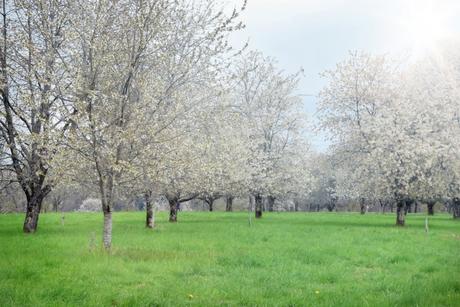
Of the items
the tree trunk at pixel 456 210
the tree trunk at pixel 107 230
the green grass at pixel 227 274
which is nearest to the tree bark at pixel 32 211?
the green grass at pixel 227 274

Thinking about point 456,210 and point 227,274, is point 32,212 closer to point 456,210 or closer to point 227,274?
point 227,274

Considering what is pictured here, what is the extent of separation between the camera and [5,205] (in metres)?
86.7

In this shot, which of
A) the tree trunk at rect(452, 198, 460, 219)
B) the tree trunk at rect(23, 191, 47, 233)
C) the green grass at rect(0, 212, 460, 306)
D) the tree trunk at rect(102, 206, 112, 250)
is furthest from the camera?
the tree trunk at rect(452, 198, 460, 219)

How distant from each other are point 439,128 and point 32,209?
31608mm

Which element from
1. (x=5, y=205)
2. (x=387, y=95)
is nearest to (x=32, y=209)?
(x=387, y=95)

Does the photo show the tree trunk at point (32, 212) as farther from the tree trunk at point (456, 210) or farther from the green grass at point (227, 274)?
the tree trunk at point (456, 210)

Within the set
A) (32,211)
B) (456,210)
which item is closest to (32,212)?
(32,211)

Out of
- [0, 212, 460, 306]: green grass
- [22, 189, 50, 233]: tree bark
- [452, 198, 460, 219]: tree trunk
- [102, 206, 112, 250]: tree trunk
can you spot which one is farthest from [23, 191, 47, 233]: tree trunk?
[452, 198, 460, 219]: tree trunk

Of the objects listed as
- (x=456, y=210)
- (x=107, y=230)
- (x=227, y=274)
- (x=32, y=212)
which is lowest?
(x=227, y=274)

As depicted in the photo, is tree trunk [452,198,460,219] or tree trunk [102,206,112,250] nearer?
tree trunk [102,206,112,250]

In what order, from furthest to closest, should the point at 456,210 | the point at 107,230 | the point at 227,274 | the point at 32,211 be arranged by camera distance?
the point at 456,210 < the point at 32,211 < the point at 107,230 < the point at 227,274

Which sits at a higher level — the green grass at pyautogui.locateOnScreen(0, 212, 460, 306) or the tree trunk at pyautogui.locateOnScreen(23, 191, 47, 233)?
the tree trunk at pyautogui.locateOnScreen(23, 191, 47, 233)

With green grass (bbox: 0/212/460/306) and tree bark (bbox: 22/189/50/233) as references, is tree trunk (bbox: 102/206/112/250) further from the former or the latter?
tree bark (bbox: 22/189/50/233)

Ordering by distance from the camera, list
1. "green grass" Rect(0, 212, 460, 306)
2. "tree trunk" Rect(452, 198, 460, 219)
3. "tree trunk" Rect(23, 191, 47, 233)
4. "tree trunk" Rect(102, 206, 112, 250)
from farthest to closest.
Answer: "tree trunk" Rect(452, 198, 460, 219) → "tree trunk" Rect(23, 191, 47, 233) → "tree trunk" Rect(102, 206, 112, 250) → "green grass" Rect(0, 212, 460, 306)
